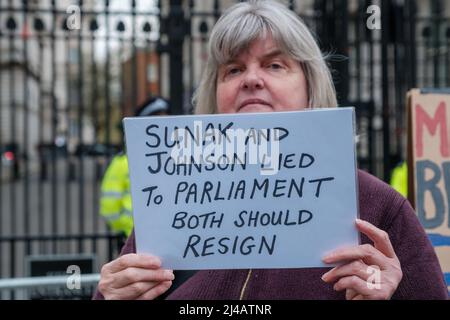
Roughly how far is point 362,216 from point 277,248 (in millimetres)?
297

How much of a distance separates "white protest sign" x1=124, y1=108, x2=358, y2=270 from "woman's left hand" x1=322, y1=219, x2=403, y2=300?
59 mm

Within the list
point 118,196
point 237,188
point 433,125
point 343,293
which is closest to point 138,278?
point 237,188

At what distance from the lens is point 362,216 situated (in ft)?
5.18

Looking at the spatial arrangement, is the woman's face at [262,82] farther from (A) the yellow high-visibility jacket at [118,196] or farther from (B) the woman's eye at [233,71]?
(A) the yellow high-visibility jacket at [118,196]

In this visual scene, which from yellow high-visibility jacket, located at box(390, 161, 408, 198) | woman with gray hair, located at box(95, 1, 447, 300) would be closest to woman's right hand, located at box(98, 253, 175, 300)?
woman with gray hair, located at box(95, 1, 447, 300)

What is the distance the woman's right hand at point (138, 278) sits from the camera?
1.41 metres

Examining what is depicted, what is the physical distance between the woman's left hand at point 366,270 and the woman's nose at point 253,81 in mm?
535

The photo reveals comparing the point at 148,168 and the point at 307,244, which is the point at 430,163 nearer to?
the point at 307,244

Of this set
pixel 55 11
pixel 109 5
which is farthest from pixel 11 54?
pixel 109 5

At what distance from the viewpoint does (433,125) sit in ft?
7.84

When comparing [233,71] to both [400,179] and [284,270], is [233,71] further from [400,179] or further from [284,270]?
[400,179]

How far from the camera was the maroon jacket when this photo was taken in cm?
151

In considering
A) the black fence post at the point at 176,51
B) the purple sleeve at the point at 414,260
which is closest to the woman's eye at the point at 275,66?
the purple sleeve at the point at 414,260

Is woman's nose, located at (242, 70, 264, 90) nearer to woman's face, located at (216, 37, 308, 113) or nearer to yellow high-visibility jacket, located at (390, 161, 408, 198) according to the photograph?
woman's face, located at (216, 37, 308, 113)
